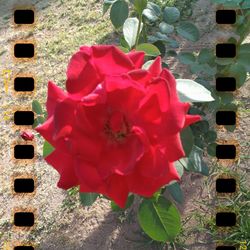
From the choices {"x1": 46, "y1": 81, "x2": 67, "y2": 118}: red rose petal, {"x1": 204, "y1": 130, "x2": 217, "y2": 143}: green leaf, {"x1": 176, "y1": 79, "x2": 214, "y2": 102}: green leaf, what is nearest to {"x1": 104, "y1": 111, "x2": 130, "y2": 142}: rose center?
{"x1": 46, "y1": 81, "x2": 67, "y2": 118}: red rose petal

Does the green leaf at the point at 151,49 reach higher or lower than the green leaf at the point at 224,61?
higher

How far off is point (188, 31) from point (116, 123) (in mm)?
839

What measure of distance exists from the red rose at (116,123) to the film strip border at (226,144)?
92 centimetres

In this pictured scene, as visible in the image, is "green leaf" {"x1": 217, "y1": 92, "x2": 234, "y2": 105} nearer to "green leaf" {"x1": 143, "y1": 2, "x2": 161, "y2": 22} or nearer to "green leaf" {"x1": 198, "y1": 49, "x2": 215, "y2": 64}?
"green leaf" {"x1": 198, "y1": 49, "x2": 215, "y2": 64}

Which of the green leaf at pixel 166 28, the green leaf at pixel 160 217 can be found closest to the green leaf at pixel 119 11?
the green leaf at pixel 166 28

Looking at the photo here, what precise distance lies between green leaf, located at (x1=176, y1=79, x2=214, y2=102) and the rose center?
0.90 ft

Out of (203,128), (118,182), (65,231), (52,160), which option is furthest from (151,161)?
(65,231)

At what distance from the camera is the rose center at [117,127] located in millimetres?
938

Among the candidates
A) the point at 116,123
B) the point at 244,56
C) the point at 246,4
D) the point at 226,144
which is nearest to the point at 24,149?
the point at 226,144

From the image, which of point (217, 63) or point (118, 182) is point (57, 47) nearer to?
point (217, 63)

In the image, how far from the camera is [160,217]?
4.31 ft

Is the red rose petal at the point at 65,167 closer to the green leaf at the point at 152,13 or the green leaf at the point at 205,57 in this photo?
the green leaf at the point at 152,13

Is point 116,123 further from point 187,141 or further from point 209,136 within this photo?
point 209,136

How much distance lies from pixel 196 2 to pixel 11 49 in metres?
1.15
